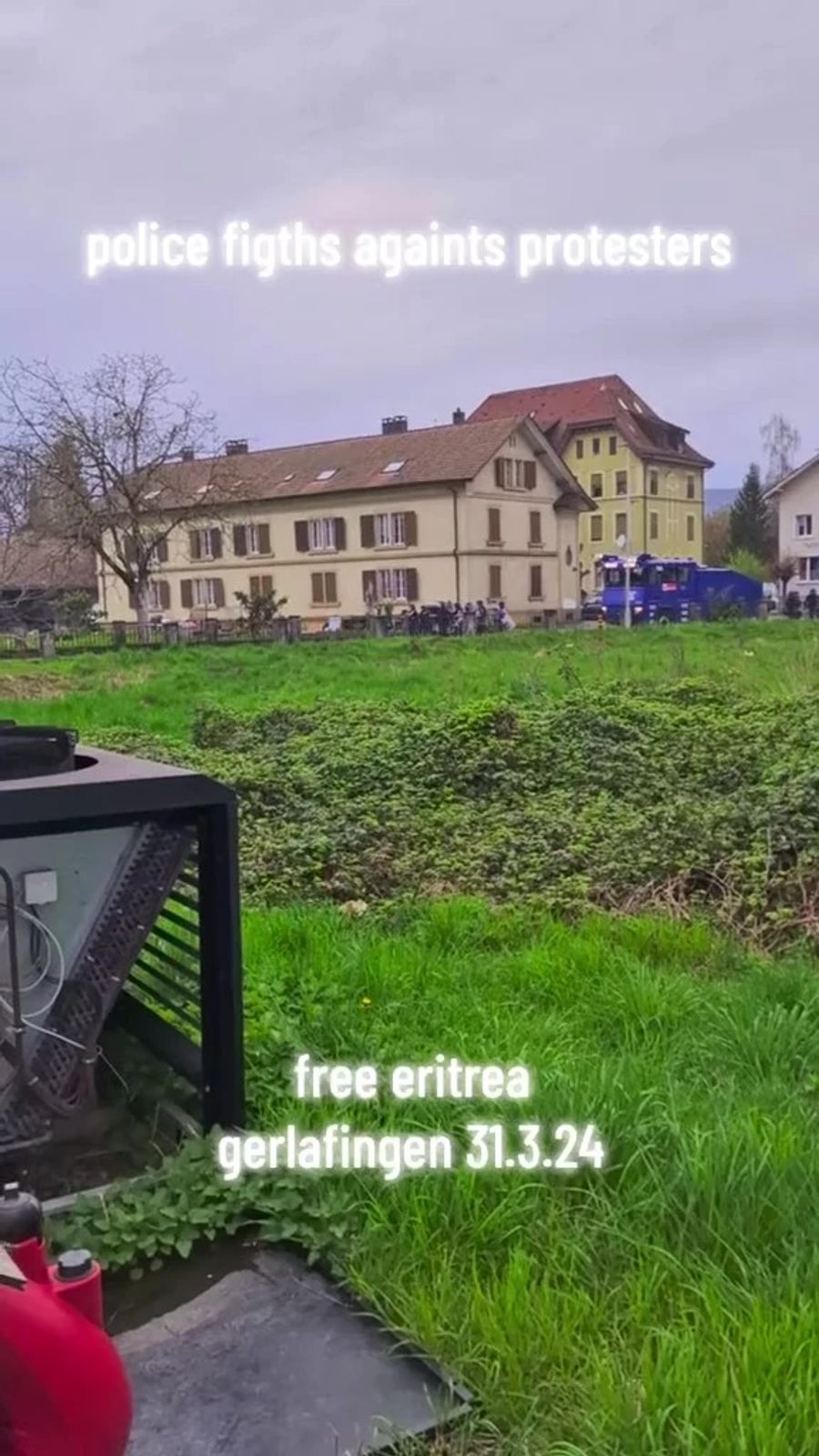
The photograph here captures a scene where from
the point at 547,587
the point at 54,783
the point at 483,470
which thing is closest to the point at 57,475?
the point at 483,470

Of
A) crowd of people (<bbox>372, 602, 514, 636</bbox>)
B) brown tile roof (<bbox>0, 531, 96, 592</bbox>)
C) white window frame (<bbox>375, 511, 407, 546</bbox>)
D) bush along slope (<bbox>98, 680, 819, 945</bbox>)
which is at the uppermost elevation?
white window frame (<bbox>375, 511, 407, 546</bbox>)

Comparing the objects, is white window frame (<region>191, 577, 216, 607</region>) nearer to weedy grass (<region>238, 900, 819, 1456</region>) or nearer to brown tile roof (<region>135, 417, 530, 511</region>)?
brown tile roof (<region>135, 417, 530, 511</region>)

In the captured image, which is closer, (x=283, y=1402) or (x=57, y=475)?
(x=283, y=1402)

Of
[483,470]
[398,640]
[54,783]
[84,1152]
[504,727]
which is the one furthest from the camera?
[398,640]

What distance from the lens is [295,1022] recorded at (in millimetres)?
2193

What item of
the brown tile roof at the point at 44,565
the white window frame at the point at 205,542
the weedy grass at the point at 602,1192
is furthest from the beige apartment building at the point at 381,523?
the weedy grass at the point at 602,1192

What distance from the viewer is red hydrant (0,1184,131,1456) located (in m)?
0.90

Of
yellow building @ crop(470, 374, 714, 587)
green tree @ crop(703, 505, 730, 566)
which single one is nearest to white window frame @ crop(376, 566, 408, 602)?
yellow building @ crop(470, 374, 714, 587)

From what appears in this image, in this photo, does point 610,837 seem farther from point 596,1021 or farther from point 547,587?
point 547,587

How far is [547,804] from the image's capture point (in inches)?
158

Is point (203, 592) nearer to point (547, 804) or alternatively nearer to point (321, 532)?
point (321, 532)

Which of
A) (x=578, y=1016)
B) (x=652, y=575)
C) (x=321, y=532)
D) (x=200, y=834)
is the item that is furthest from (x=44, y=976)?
(x=652, y=575)

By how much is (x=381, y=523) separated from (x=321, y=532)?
0.39 m

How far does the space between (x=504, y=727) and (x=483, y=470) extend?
2328mm
